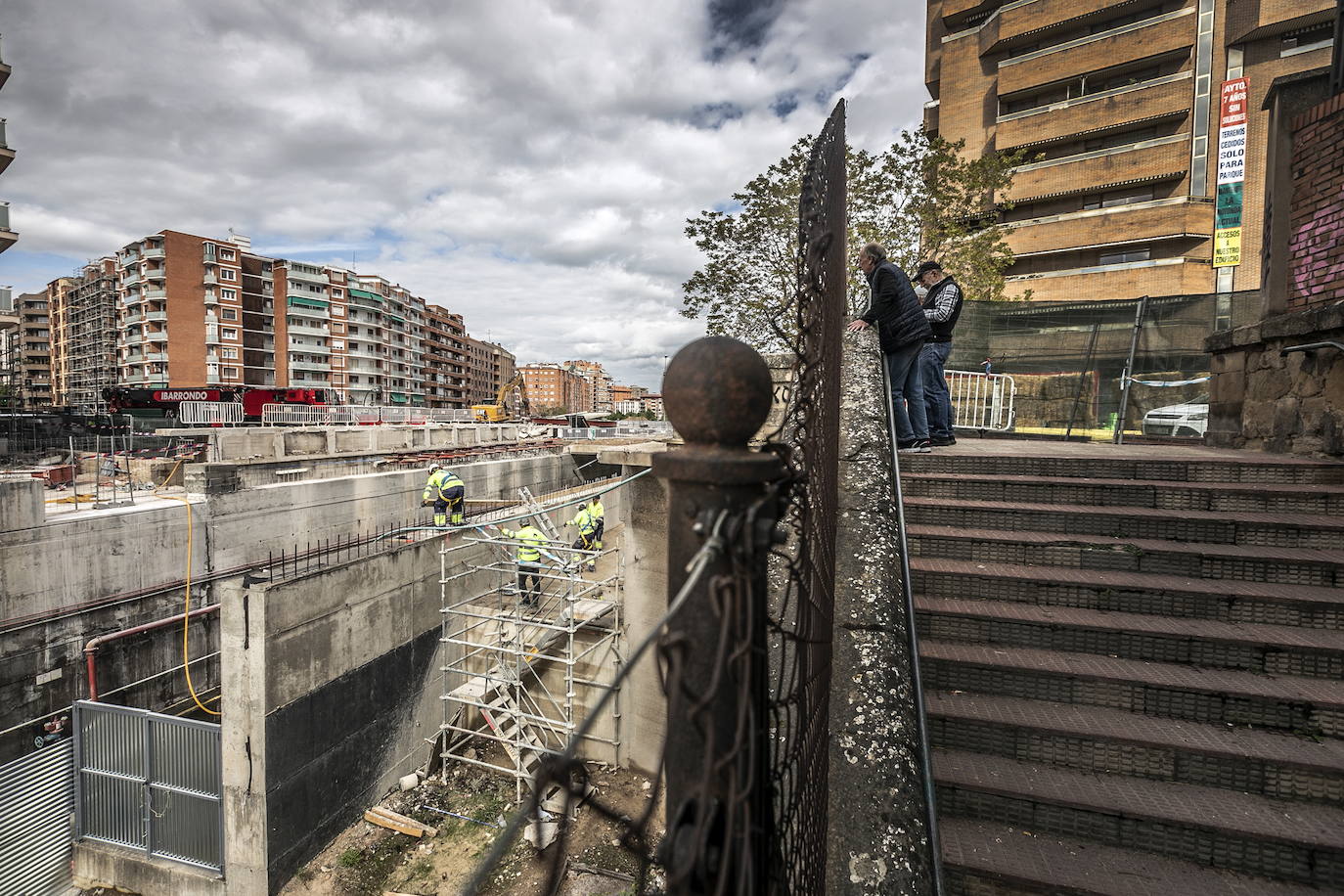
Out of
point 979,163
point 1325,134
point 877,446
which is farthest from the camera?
point 979,163

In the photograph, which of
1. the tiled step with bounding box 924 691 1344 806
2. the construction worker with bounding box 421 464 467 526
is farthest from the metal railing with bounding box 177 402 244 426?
the tiled step with bounding box 924 691 1344 806

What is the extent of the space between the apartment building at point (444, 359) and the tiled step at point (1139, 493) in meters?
77.4

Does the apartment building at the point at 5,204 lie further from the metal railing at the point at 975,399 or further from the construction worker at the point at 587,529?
the metal railing at the point at 975,399

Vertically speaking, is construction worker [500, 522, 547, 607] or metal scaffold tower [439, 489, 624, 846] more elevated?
construction worker [500, 522, 547, 607]

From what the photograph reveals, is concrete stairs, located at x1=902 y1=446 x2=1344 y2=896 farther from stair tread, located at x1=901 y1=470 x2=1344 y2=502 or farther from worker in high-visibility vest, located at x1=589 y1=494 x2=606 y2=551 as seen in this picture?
worker in high-visibility vest, located at x1=589 y1=494 x2=606 y2=551

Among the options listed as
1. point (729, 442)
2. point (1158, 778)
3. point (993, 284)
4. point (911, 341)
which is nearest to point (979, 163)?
point (993, 284)

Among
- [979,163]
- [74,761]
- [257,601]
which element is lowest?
[74,761]

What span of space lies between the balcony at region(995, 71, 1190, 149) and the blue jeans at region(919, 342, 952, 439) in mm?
25451

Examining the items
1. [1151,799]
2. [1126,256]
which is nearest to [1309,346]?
[1151,799]

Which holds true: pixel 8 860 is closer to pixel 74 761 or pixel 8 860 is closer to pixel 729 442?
pixel 74 761

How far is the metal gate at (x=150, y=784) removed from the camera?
7.57 meters

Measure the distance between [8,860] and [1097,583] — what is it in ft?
41.5

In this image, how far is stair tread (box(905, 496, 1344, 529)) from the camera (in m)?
3.13

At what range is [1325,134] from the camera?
440cm
